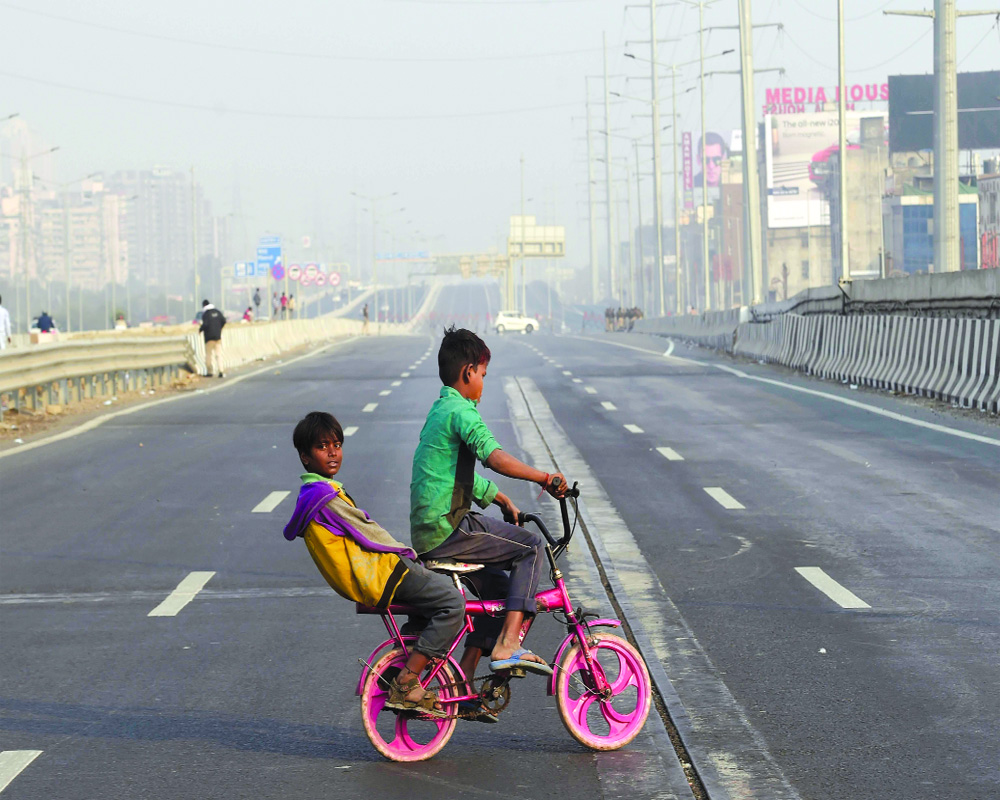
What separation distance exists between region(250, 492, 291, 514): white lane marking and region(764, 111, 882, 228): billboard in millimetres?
145952

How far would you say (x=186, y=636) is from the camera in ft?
28.1

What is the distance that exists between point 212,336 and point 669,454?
70.9 feet

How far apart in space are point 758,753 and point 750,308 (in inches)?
1653

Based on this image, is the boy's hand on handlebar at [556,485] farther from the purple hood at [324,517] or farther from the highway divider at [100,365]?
the highway divider at [100,365]

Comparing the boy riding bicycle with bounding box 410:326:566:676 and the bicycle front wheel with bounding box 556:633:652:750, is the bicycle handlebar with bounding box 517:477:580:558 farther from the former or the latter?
the bicycle front wheel with bounding box 556:633:652:750

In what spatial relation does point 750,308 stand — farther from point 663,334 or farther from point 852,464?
point 852,464

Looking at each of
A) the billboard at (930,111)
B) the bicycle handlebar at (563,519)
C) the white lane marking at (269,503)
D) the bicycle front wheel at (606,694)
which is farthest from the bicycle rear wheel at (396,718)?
the billboard at (930,111)

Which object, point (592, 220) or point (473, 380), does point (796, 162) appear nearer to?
point (592, 220)

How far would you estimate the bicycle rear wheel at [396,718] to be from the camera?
6.10 metres

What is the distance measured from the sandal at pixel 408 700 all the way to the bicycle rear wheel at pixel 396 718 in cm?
3

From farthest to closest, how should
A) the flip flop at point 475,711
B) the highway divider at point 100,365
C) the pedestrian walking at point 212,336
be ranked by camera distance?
1. the pedestrian walking at point 212,336
2. the highway divider at point 100,365
3. the flip flop at point 475,711

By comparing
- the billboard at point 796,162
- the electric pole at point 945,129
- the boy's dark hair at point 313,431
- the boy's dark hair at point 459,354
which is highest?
the billboard at point 796,162

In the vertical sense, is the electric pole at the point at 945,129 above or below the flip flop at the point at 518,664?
above

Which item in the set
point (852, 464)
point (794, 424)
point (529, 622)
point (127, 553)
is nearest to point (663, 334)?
point (794, 424)
